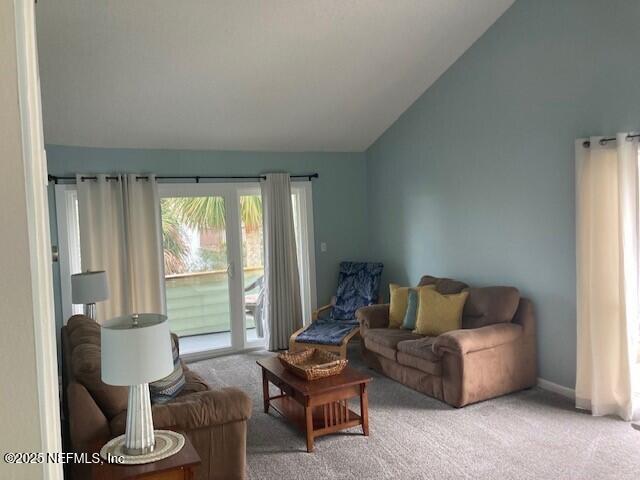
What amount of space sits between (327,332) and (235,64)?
8.96 ft

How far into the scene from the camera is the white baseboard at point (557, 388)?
14.0 feet

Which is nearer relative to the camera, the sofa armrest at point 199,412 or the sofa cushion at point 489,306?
the sofa armrest at point 199,412

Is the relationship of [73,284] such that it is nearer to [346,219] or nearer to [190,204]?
[190,204]

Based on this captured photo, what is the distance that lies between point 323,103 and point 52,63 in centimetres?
252

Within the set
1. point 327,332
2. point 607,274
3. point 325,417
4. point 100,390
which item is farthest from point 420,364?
point 100,390

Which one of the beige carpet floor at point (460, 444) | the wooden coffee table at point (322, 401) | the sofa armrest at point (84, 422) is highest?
the sofa armrest at point (84, 422)

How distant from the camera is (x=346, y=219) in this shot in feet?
21.8

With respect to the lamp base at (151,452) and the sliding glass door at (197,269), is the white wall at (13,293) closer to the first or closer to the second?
the lamp base at (151,452)

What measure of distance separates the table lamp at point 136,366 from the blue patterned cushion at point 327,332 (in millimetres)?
2918

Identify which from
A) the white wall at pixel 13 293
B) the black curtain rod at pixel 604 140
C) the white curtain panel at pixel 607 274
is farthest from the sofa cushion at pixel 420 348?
the white wall at pixel 13 293

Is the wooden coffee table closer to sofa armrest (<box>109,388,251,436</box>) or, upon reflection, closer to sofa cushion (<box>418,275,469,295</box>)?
sofa armrest (<box>109,388,251,436</box>)

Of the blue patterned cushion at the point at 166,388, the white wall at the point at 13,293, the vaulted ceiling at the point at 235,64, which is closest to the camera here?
the white wall at the point at 13,293

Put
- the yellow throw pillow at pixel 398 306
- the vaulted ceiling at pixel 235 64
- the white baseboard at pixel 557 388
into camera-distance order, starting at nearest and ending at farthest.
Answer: the vaulted ceiling at pixel 235 64
the white baseboard at pixel 557 388
the yellow throw pillow at pixel 398 306

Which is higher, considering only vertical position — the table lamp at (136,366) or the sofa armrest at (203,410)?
the table lamp at (136,366)
